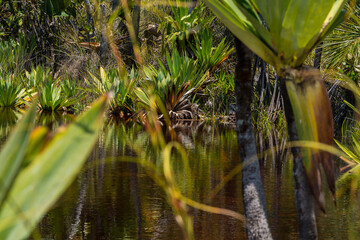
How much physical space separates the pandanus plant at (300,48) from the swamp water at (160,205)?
65cm

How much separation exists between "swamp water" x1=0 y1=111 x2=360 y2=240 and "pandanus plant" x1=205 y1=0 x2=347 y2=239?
652mm

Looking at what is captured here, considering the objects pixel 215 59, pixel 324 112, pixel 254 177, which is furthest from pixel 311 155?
pixel 215 59

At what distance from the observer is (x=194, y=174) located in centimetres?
556

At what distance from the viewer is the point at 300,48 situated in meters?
1.90

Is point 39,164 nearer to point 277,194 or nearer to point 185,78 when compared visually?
point 277,194

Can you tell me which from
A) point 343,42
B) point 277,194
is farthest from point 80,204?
point 343,42

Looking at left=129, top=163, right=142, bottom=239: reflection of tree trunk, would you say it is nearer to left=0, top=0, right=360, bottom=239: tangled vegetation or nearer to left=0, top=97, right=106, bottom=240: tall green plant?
left=0, top=0, right=360, bottom=239: tangled vegetation

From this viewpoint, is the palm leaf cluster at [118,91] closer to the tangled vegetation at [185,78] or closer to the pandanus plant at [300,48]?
the tangled vegetation at [185,78]

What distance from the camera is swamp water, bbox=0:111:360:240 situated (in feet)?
11.6

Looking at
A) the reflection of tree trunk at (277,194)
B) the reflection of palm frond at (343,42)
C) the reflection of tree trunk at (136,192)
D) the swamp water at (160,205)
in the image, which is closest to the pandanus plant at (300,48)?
the swamp water at (160,205)

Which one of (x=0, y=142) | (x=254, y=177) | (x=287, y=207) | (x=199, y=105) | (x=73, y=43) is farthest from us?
(x=73, y=43)

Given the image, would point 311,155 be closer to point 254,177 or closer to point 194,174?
point 254,177

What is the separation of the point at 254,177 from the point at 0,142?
A: 5.79 metres

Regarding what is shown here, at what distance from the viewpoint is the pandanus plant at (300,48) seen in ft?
5.83
